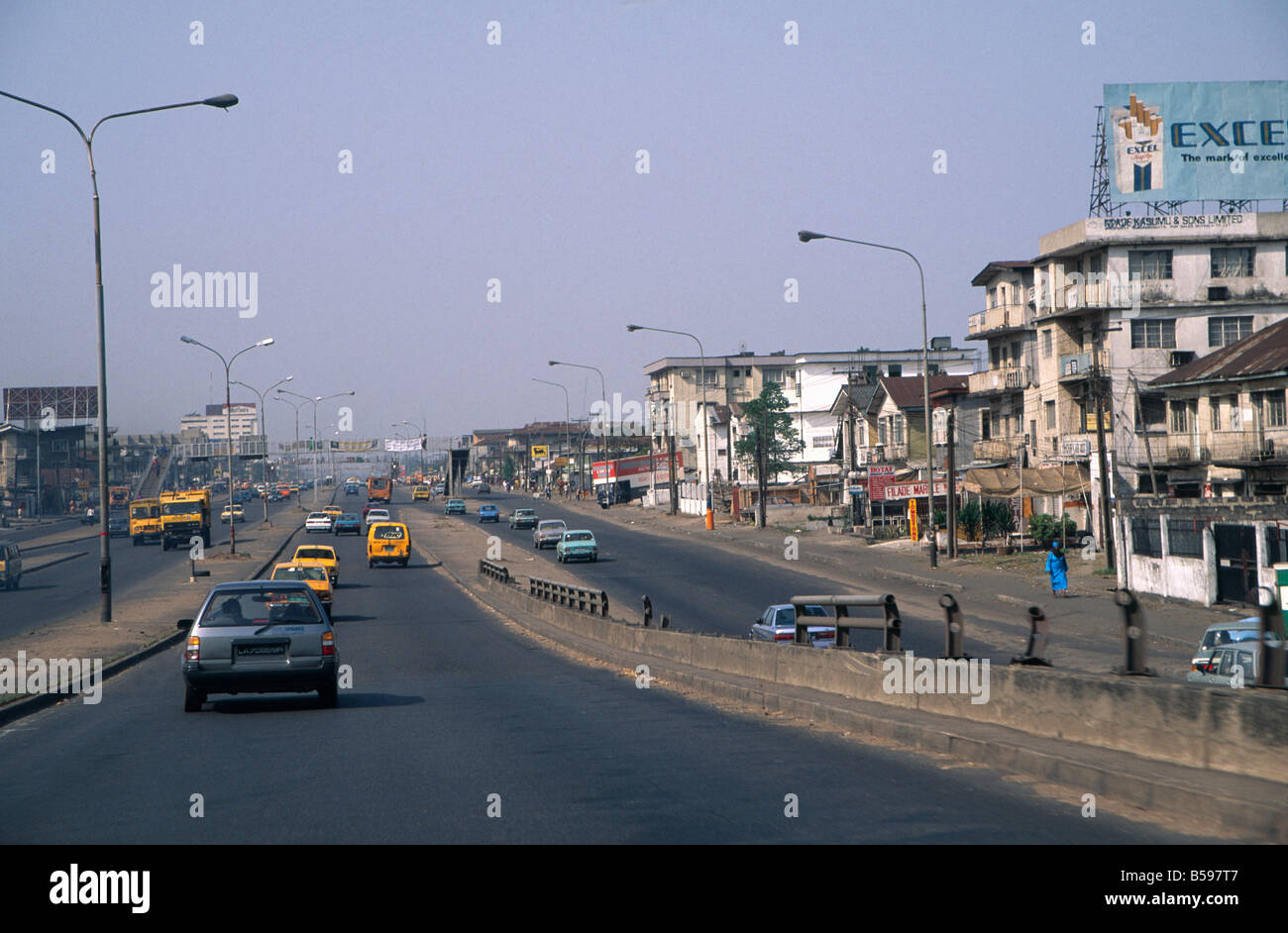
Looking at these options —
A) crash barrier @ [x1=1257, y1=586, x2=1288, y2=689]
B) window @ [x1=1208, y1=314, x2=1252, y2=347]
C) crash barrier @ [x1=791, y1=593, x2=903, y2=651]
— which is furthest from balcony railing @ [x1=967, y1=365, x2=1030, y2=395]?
crash barrier @ [x1=1257, y1=586, x2=1288, y2=689]

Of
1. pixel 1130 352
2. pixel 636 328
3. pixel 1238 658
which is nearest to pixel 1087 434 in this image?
pixel 1130 352

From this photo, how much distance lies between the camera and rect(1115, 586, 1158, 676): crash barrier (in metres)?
8.77

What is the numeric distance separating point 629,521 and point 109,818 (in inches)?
2905

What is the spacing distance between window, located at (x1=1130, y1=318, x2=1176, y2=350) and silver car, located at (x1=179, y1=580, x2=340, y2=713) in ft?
153

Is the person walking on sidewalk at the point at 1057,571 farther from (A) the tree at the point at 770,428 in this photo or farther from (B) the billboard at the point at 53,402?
(B) the billboard at the point at 53,402

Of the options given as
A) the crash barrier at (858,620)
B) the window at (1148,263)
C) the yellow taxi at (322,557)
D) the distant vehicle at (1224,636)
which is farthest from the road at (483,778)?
the window at (1148,263)

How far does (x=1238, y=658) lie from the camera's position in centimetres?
1485

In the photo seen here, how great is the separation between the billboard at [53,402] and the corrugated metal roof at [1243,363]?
429 feet

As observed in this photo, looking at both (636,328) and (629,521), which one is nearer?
(636,328)

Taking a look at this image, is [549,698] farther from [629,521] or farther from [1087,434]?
[629,521]

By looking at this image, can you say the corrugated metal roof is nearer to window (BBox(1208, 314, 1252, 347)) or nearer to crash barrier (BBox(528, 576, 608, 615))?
window (BBox(1208, 314, 1252, 347))

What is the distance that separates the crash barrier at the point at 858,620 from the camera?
11953 mm

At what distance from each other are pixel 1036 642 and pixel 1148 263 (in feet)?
158
